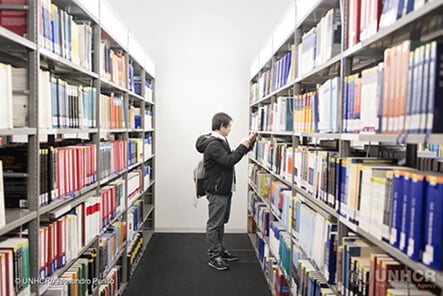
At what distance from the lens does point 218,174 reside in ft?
14.4

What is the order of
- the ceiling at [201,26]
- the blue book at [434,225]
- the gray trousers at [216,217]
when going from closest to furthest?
the blue book at [434,225] → the gray trousers at [216,217] → the ceiling at [201,26]

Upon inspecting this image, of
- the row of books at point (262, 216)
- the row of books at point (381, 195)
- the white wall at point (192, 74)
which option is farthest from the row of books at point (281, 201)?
the white wall at point (192, 74)

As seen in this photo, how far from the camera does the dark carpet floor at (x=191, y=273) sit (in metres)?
3.87

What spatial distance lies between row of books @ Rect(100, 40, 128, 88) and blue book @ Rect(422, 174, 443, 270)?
250cm

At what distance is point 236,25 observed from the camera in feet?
20.0

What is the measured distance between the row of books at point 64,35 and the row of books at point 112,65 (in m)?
0.29

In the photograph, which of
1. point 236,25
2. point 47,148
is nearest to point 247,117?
point 236,25

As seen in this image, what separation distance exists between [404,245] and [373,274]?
0.29 m

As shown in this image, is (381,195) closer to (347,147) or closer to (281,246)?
(347,147)

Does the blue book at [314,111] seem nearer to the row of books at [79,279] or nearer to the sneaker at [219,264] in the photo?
the row of books at [79,279]

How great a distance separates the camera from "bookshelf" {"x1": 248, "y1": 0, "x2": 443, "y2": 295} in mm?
1260

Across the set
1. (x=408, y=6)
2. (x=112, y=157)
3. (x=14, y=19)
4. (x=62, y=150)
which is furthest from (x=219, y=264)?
(x=408, y=6)

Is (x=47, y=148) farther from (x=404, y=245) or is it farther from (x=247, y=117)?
(x=247, y=117)

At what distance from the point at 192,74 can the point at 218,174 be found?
90.1 inches
